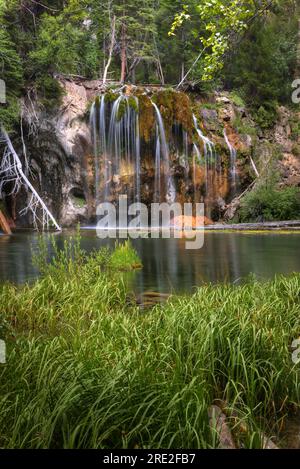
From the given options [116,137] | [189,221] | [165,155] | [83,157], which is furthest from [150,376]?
[83,157]

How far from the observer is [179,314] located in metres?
4.68

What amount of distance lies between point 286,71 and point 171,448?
109ft

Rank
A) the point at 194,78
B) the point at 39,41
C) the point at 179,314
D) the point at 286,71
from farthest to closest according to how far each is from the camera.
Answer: the point at 286,71 → the point at 194,78 → the point at 39,41 → the point at 179,314

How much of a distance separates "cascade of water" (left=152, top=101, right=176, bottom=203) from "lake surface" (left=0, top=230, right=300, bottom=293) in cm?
852

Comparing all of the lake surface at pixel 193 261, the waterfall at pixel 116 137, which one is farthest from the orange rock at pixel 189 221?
the lake surface at pixel 193 261

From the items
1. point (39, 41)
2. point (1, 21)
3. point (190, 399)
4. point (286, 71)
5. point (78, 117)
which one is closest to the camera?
point (190, 399)

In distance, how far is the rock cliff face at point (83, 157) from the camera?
24312mm

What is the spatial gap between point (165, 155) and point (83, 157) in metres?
4.43

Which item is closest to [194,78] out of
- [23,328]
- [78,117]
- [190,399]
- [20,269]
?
[78,117]

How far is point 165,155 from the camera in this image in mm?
24844

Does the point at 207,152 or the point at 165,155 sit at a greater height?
the point at 207,152

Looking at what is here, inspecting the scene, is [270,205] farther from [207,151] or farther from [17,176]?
[17,176]

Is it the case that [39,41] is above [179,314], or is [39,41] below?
above
